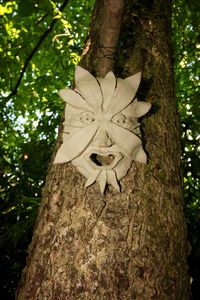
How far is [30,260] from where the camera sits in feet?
3.54

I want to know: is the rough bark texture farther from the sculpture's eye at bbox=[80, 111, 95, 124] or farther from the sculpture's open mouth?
the sculpture's eye at bbox=[80, 111, 95, 124]

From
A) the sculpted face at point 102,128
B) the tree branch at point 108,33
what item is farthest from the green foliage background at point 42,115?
the sculpted face at point 102,128

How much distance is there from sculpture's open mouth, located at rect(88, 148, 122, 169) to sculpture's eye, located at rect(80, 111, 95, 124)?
0.12 m

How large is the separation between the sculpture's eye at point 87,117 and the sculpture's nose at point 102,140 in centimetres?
6

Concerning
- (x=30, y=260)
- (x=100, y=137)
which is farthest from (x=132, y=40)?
(x=30, y=260)

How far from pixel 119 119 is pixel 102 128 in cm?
8

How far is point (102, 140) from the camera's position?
1108mm

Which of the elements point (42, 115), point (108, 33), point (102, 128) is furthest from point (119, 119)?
point (42, 115)

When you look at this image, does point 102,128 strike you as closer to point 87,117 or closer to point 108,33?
point 87,117

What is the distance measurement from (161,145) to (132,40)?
0.65m

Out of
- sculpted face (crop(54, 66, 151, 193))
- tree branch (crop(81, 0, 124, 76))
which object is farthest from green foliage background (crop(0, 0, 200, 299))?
sculpted face (crop(54, 66, 151, 193))

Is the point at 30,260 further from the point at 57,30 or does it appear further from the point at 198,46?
the point at 198,46

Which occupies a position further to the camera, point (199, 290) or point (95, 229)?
point (199, 290)

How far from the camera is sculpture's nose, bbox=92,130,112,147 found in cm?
111
